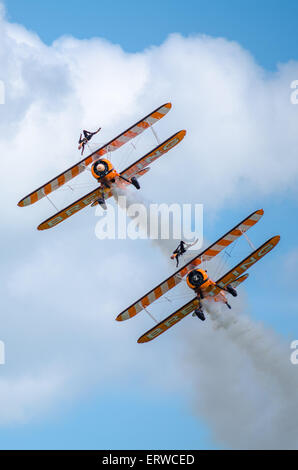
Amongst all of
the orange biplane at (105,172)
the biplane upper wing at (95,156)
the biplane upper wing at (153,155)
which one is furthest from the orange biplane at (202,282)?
the biplane upper wing at (95,156)

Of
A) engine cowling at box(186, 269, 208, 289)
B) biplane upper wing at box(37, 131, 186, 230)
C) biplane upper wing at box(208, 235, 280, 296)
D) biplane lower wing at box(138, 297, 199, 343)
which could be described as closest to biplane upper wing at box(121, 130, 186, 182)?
biplane upper wing at box(37, 131, 186, 230)

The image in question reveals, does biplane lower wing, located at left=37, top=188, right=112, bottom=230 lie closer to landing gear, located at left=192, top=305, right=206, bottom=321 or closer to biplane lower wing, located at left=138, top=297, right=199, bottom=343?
biplane lower wing, located at left=138, top=297, right=199, bottom=343

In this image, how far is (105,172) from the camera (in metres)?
77.5

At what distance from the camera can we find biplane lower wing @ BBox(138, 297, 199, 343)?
245 ft

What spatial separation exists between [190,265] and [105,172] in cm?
681

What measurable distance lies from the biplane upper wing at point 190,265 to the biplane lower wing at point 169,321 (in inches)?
50.3

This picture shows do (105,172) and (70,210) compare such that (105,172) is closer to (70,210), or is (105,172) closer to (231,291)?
(70,210)

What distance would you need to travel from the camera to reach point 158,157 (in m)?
79.0

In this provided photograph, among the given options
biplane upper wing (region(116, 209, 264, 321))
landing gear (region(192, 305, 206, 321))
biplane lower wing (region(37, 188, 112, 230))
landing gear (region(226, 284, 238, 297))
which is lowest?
landing gear (region(192, 305, 206, 321))

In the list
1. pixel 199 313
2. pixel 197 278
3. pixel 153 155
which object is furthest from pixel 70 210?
pixel 199 313

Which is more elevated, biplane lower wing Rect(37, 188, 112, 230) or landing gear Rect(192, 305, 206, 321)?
biplane lower wing Rect(37, 188, 112, 230)

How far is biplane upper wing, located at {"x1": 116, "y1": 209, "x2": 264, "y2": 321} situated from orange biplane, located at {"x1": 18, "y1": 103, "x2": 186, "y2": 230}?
5.18 metres

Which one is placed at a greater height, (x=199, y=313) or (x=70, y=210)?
(x=70, y=210)

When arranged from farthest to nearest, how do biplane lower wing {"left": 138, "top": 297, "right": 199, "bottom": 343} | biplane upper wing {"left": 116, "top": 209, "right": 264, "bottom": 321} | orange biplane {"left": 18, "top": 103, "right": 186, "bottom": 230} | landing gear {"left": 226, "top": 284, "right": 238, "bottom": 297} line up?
orange biplane {"left": 18, "top": 103, "right": 186, "bottom": 230} < biplane upper wing {"left": 116, "top": 209, "right": 264, "bottom": 321} < biplane lower wing {"left": 138, "top": 297, "right": 199, "bottom": 343} < landing gear {"left": 226, "top": 284, "right": 238, "bottom": 297}
